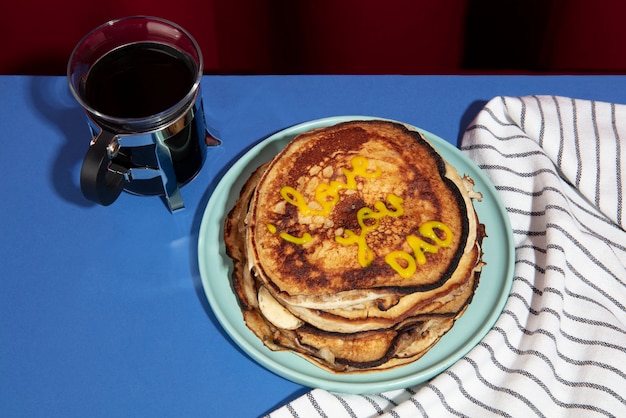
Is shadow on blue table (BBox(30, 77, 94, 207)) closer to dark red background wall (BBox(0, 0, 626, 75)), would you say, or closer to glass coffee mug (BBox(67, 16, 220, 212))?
glass coffee mug (BBox(67, 16, 220, 212))

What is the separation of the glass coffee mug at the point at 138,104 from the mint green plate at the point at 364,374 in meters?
0.13

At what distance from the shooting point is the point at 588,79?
1652 millimetres

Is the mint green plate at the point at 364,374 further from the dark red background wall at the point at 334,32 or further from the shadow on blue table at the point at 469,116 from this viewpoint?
the dark red background wall at the point at 334,32

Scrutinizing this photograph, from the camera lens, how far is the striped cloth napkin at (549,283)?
1236 millimetres

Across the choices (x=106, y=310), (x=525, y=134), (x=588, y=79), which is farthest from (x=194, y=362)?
(x=588, y=79)

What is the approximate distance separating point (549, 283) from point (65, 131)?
3.50ft

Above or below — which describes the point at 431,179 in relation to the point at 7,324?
above

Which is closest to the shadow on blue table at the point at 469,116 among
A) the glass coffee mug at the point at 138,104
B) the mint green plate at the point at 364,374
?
the mint green plate at the point at 364,374

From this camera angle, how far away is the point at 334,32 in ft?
6.88

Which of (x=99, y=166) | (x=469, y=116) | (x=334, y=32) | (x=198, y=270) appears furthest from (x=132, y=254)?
(x=334, y=32)

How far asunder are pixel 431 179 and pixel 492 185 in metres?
0.19

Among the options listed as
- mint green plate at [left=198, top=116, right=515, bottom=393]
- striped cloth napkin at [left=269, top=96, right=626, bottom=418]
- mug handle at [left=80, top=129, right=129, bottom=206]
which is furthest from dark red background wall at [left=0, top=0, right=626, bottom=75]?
mug handle at [left=80, top=129, right=129, bottom=206]

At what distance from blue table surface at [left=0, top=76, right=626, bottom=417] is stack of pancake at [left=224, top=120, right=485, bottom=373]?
0.50 feet

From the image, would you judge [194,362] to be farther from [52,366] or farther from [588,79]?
[588,79]
